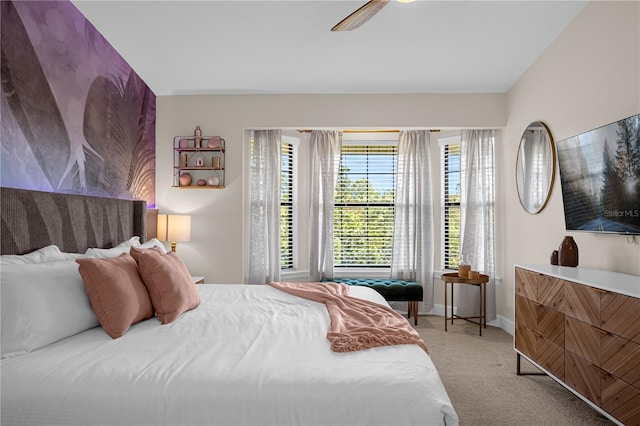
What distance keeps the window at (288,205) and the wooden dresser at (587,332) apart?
2904 mm

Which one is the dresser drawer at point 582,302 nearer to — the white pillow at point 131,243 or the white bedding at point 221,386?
the white bedding at point 221,386

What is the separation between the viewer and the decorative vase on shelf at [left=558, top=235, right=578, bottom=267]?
9.25 feet

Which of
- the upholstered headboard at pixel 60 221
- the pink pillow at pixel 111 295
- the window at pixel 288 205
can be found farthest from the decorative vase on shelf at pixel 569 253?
the upholstered headboard at pixel 60 221

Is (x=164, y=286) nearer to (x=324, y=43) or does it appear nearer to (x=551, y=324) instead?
(x=324, y=43)

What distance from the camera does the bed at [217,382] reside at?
4.37 feet

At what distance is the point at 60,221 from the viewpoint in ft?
7.98

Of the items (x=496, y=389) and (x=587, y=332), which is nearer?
(x=587, y=332)

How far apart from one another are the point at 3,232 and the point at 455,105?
4289 mm

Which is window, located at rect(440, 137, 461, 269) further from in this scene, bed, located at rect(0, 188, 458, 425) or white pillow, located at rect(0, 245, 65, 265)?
white pillow, located at rect(0, 245, 65, 265)

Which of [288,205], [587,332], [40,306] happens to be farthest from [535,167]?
[40,306]

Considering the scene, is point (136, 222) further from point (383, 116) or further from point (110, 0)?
point (383, 116)

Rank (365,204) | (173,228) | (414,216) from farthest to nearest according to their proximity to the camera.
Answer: (365,204), (414,216), (173,228)

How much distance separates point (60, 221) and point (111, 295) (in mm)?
841

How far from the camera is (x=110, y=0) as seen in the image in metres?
2.68
